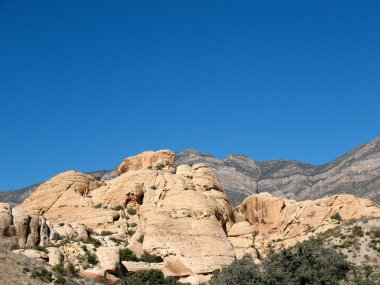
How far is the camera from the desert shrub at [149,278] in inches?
2131

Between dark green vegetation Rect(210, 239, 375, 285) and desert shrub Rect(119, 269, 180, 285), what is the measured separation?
5130 millimetres

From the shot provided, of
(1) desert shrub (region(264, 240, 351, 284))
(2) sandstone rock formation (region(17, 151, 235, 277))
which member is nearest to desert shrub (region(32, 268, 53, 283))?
(2) sandstone rock formation (region(17, 151, 235, 277))

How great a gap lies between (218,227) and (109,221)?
10.4 metres

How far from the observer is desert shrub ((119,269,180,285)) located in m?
54.1

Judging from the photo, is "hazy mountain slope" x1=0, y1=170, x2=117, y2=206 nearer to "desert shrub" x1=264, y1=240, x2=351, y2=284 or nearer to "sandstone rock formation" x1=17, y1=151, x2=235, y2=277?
"sandstone rock formation" x1=17, y1=151, x2=235, y2=277

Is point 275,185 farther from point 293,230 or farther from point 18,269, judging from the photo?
point 18,269

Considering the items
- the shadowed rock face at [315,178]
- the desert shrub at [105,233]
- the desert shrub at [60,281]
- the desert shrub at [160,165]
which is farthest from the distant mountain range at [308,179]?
the desert shrub at [60,281]

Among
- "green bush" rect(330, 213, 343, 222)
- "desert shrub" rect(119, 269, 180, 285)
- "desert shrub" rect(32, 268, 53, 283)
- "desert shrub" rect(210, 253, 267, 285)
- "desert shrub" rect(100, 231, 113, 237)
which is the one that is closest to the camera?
"desert shrub" rect(210, 253, 267, 285)

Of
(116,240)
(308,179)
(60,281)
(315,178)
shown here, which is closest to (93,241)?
(116,240)

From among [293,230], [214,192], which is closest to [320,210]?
[293,230]

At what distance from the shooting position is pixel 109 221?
65812mm

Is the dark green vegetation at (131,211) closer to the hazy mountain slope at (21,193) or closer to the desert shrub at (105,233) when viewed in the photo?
the desert shrub at (105,233)

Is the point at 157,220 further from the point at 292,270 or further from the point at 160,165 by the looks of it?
the point at 292,270

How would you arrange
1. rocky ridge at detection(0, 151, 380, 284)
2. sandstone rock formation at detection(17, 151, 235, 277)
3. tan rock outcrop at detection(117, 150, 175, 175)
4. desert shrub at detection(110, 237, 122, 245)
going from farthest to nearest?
tan rock outcrop at detection(117, 150, 175, 175)
desert shrub at detection(110, 237, 122, 245)
sandstone rock formation at detection(17, 151, 235, 277)
rocky ridge at detection(0, 151, 380, 284)
